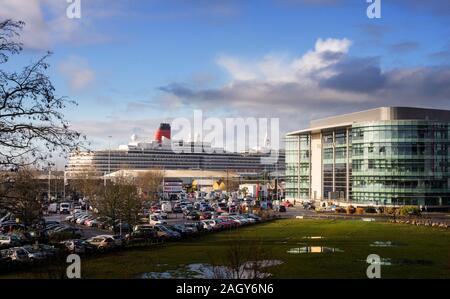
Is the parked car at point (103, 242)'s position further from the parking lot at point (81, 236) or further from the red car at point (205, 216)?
the red car at point (205, 216)

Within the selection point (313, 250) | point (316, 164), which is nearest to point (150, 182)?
point (316, 164)

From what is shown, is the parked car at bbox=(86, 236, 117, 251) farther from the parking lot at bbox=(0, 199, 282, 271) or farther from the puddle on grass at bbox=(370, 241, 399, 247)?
the puddle on grass at bbox=(370, 241, 399, 247)

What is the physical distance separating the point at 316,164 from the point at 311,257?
102855mm

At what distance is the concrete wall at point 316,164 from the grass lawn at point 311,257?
79005 mm

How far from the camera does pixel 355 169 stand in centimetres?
11850

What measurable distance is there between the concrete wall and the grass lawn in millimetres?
79005

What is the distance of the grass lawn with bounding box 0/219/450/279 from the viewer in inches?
1226

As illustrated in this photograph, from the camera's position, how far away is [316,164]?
455ft

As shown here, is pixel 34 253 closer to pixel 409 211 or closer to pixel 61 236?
pixel 61 236

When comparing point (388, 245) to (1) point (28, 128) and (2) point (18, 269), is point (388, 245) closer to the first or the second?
(2) point (18, 269)

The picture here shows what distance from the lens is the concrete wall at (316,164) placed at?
137m

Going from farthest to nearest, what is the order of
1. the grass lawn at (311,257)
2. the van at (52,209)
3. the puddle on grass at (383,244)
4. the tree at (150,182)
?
the tree at (150,182) → the van at (52,209) → the puddle on grass at (383,244) → the grass lawn at (311,257)

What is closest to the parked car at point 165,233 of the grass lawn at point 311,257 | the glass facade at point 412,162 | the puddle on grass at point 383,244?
the grass lawn at point 311,257

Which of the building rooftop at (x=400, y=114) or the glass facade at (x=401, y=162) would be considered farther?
the building rooftop at (x=400, y=114)
